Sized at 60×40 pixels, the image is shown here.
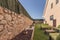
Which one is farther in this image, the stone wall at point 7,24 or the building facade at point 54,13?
the building facade at point 54,13

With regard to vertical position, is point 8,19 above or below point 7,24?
above

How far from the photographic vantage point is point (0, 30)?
2947mm

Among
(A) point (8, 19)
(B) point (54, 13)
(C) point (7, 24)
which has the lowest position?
(C) point (7, 24)

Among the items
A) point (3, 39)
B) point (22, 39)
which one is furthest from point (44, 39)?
point (3, 39)

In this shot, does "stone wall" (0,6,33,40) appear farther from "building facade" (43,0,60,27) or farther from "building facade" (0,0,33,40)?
"building facade" (43,0,60,27)

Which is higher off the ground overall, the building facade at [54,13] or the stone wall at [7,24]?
the building facade at [54,13]

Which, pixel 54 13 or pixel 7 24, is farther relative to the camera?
pixel 54 13

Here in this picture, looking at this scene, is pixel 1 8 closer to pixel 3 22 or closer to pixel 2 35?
pixel 3 22

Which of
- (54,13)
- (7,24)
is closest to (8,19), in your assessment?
(7,24)

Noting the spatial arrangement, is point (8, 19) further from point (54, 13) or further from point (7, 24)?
point (54, 13)

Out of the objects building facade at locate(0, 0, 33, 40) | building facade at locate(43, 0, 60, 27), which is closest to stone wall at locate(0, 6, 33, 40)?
building facade at locate(0, 0, 33, 40)

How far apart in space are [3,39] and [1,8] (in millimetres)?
770

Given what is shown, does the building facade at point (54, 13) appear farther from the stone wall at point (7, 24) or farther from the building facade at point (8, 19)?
the stone wall at point (7, 24)

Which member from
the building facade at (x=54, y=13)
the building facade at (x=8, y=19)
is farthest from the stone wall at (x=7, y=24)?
the building facade at (x=54, y=13)
